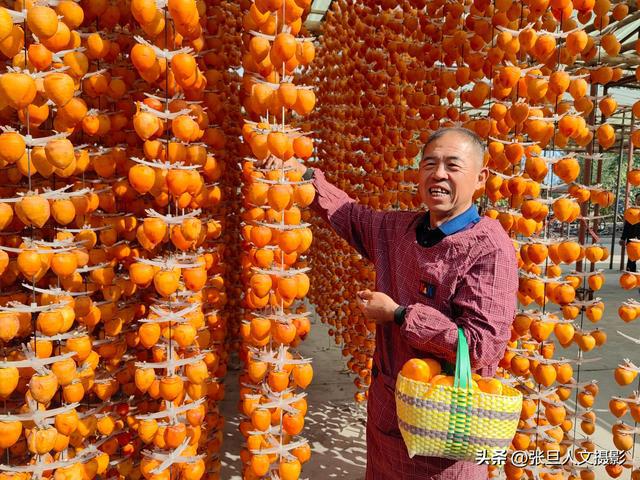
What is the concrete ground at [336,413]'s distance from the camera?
3496 millimetres

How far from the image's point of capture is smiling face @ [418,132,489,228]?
1.81 metres

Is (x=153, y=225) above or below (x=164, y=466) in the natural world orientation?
above

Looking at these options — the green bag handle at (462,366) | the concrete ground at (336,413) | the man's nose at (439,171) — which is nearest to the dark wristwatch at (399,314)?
the green bag handle at (462,366)

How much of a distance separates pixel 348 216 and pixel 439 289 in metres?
0.68

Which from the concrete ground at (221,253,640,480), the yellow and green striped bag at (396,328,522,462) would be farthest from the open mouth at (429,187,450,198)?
the concrete ground at (221,253,640,480)

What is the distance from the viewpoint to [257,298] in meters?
1.90

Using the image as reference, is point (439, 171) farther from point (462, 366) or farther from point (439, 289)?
point (462, 366)

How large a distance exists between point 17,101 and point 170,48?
61cm

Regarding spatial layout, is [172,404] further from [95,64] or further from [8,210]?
[95,64]

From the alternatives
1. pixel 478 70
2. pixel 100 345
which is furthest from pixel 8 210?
pixel 478 70

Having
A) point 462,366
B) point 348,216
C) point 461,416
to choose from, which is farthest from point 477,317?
point 348,216

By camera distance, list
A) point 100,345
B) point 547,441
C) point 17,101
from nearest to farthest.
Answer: point 17,101 → point 100,345 → point 547,441

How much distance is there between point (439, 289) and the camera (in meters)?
1.84

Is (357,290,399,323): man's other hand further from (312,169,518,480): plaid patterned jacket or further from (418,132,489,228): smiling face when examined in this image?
(418,132,489,228): smiling face
